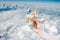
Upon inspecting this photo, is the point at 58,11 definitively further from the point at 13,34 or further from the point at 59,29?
the point at 13,34

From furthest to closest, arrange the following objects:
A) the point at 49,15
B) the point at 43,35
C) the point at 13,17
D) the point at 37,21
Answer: the point at 13,17 < the point at 49,15 < the point at 37,21 < the point at 43,35

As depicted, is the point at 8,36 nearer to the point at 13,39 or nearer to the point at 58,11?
the point at 13,39

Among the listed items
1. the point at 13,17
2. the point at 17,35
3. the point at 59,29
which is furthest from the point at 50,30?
the point at 13,17

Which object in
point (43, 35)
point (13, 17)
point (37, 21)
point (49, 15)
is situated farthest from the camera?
point (13, 17)

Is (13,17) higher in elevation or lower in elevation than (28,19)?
lower

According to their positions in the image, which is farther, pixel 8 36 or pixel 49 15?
pixel 49 15

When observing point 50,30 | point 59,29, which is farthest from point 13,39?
point 59,29

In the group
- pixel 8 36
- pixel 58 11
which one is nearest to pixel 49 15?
pixel 58 11

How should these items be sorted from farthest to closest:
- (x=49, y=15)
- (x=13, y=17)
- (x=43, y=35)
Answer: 1. (x=13, y=17)
2. (x=49, y=15)
3. (x=43, y=35)

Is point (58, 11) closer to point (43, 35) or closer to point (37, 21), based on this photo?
point (37, 21)

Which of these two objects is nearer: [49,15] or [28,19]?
[28,19]
